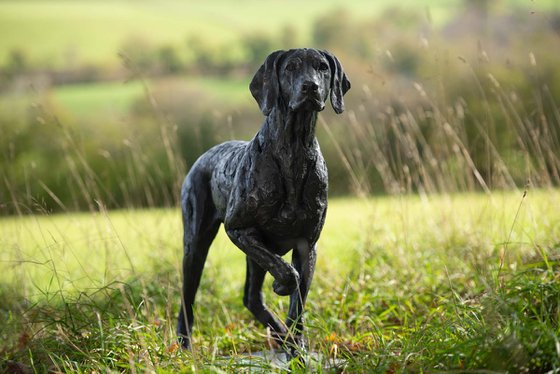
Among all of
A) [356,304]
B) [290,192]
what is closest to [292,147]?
[290,192]

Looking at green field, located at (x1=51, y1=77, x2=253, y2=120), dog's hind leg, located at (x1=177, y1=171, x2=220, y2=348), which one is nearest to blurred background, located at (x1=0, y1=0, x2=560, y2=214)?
green field, located at (x1=51, y1=77, x2=253, y2=120)

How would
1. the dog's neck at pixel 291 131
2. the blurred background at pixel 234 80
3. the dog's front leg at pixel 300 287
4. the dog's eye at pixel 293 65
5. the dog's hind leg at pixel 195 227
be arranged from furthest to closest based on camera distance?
the blurred background at pixel 234 80, the dog's hind leg at pixel 195 227, the dog's front leg at pixel 300 287, the dog's neck at pixel 291 131, the dog's eye at pixel 293 65

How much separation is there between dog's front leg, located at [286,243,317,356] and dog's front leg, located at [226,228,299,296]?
110 mm

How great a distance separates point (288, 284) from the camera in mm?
3605

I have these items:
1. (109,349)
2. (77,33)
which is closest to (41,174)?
(77,33)

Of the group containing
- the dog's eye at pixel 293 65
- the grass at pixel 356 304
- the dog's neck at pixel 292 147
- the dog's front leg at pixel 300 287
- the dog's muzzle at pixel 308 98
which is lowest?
the grass at pixel 356 304

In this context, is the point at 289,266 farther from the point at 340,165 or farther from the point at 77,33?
the point at 77,33

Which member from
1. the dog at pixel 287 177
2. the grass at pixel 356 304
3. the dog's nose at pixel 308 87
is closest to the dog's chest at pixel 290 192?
the dog at pixel 287 177

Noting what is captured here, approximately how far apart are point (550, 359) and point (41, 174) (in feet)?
34.5

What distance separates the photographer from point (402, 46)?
48.0 feet

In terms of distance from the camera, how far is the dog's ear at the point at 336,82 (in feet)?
11.9

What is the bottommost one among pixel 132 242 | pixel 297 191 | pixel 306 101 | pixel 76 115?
pixel 132 242

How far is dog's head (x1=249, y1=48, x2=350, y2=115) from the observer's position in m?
3.41

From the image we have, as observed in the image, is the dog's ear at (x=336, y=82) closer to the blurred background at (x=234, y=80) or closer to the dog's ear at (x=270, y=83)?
the dog's ear at (x=270, y=83)
